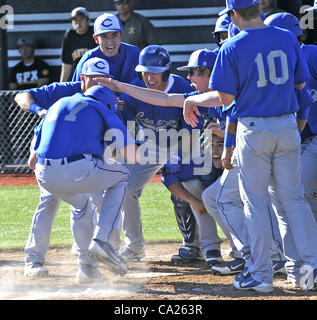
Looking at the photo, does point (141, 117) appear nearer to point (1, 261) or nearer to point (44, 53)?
point (1, 261)

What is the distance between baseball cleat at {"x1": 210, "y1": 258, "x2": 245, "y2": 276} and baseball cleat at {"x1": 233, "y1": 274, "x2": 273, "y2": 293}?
60 centimetres

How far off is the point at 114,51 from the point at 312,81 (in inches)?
78.8

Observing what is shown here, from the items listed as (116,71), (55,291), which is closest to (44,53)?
(116,71)

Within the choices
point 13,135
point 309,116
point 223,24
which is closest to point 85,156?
point 309,116

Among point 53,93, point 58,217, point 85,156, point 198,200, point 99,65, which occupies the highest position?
point 99,65

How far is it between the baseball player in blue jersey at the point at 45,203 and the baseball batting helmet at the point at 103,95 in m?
0.08

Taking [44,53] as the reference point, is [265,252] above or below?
below

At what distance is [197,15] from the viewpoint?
1279cm

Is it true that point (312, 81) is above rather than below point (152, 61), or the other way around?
below

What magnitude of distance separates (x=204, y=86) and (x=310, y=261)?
1.74m

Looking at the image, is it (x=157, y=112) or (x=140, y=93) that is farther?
(x=157, y=112)

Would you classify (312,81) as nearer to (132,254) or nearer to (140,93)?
(140,93)

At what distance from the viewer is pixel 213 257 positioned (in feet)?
20.9
